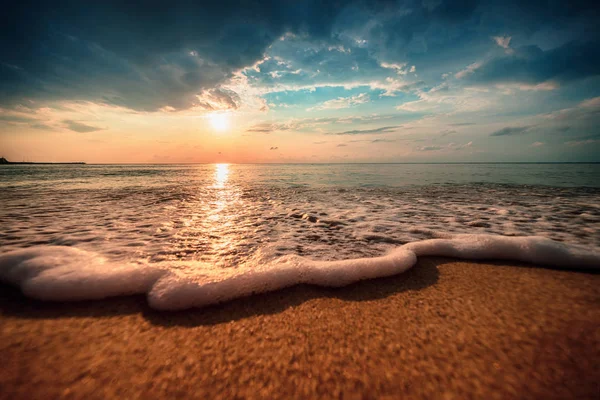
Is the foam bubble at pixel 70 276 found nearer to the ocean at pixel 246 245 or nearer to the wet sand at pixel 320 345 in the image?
the ocean at pixel 246 245

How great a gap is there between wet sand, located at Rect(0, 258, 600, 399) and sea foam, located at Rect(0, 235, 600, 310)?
0.15 meters

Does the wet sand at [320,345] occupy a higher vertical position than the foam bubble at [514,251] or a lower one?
lower

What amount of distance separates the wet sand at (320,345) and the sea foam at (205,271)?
0.49ft

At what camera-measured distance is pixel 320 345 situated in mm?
1653

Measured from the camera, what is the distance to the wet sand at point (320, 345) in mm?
1346

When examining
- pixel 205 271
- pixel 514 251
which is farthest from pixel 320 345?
pixel 514 251

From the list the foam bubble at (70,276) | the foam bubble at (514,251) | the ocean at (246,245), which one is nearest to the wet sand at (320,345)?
the foam bubble at (70,276)

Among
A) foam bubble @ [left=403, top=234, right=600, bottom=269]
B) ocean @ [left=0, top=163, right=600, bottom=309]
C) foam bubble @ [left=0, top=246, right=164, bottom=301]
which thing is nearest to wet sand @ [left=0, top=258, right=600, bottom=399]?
foam bubble @ [left=0, top=246, right=164, bottom=301]

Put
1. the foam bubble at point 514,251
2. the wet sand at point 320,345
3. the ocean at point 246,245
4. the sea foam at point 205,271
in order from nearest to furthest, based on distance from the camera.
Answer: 1. the wet sand at point 320,345
2. the sea foam at point 205,271
3. the ocean at point 246,245
4. the foam bubble at point 514,251

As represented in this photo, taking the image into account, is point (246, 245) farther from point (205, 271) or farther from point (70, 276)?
point (70, 276)

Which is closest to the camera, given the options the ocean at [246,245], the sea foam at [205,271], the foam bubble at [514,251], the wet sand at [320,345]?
the wet sand at [320,345]

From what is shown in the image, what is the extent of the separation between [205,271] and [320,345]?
5.46 ft

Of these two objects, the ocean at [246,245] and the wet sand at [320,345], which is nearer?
the wet sand at [320,345]

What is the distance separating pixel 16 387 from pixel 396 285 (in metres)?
2.96
